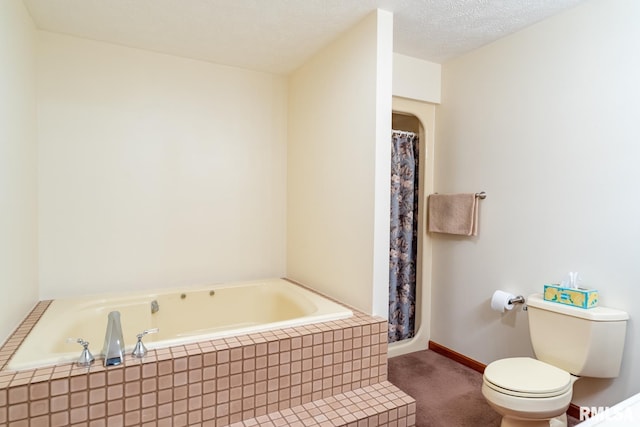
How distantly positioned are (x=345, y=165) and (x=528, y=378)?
1479 mm

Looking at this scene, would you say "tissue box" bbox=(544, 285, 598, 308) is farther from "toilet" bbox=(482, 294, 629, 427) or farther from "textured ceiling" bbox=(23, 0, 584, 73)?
"textured ceiling" bbox=(23, 0, 584, 73)

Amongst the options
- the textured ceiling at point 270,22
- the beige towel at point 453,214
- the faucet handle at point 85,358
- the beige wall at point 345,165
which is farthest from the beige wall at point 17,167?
the beige towel at point 453,214

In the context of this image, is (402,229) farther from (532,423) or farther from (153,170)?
(153,170)

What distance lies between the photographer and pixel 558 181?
6.82ft

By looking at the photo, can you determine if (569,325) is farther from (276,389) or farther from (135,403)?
(135,403)

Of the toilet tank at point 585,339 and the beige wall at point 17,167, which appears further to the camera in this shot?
the toilet tank at point 585,339

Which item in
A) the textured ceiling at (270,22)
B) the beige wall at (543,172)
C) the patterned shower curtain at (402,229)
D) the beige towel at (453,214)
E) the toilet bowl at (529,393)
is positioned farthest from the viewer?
the patterned shower curtain at (402,229)

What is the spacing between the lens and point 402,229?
9.46 ft

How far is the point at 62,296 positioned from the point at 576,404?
3177 mm

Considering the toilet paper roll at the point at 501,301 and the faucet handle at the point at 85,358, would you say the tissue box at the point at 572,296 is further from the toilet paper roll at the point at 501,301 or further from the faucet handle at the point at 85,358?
the faucet handle at the point at 85,358

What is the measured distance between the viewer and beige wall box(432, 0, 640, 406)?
180 cm

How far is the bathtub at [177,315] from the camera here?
168 centimetres

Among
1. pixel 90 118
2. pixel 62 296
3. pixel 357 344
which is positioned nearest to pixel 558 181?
pixel 357 344

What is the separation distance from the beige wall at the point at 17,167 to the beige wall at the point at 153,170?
150 mm
